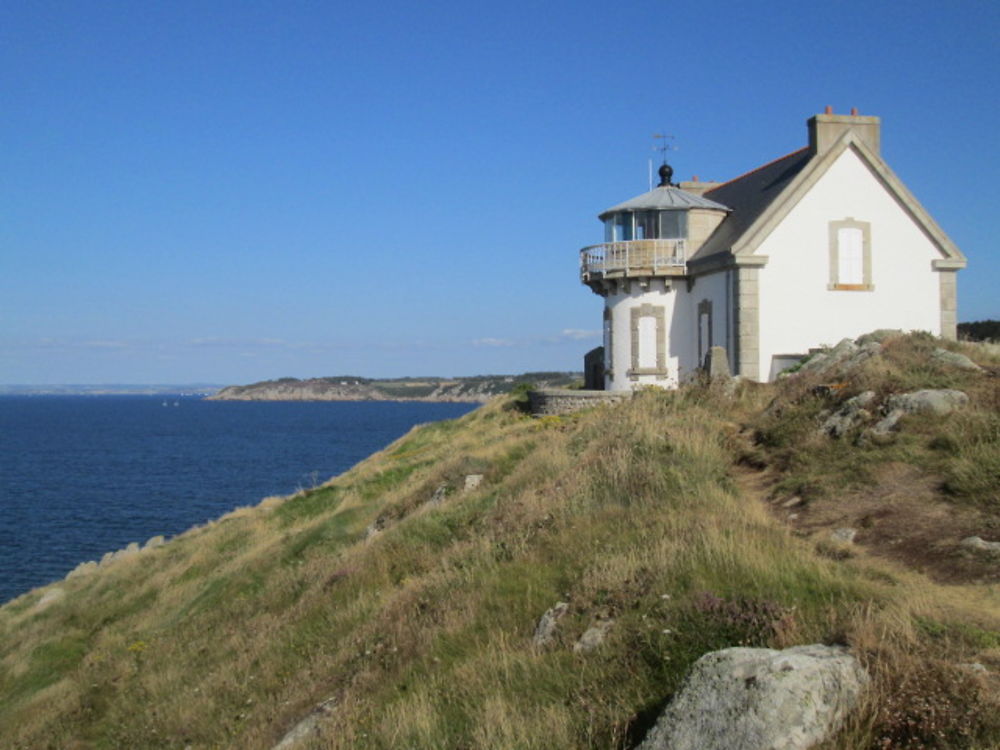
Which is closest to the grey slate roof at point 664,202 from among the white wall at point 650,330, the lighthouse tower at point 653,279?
the lighthouse tower at point 653,279

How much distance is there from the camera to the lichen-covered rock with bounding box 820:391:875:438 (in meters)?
13.1

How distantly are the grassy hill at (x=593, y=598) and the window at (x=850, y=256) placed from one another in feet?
26.7

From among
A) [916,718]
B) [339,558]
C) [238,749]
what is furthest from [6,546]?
[916,718]

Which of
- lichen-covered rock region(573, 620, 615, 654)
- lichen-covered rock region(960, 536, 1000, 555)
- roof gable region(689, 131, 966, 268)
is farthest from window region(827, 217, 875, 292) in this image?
lichen-covered rock region(573, 620, 615, 654)

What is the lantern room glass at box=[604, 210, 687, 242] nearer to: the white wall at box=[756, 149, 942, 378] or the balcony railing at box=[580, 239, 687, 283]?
the balcony railing at box=[580, 239, 687, 283]

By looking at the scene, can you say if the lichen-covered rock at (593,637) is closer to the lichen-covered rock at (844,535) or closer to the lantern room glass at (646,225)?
the lichen-covered rock at (844,535)

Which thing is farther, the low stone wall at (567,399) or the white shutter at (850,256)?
the low stone wall at (567,399)

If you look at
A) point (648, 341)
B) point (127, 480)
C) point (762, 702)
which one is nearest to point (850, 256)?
point (648, 341)

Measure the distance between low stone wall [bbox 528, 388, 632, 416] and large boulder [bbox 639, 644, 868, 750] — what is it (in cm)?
2262

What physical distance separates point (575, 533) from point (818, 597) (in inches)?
144

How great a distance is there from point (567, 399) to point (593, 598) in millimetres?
22251

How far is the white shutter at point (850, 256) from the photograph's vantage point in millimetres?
25859

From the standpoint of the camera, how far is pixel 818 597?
7.01m

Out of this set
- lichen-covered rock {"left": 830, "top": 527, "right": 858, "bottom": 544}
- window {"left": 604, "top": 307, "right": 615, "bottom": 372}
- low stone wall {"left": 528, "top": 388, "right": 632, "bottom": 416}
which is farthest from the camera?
window {"left": 604, "top": 307, "right": 615, "bottom": 372}
